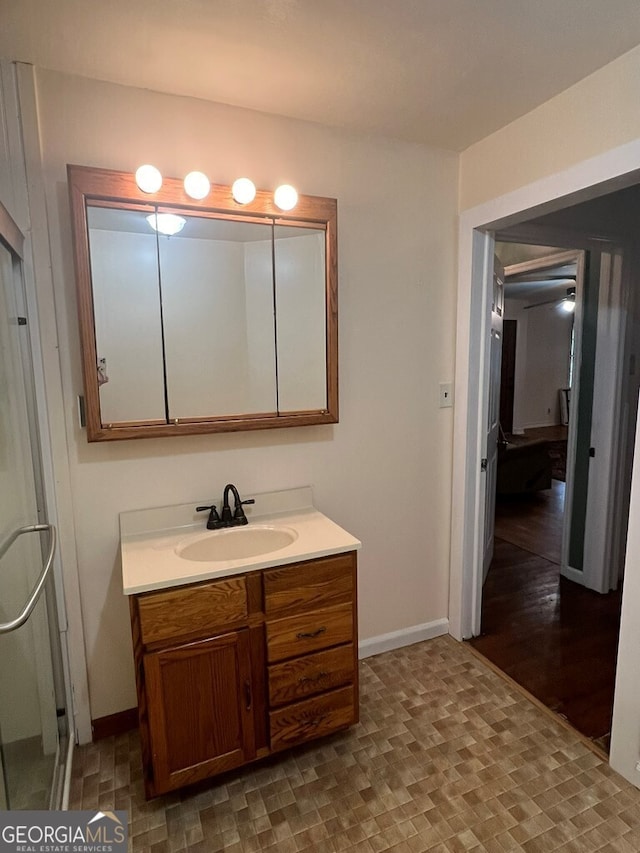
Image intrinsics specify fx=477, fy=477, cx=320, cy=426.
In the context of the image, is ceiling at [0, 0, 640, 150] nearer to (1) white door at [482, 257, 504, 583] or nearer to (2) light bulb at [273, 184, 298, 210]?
(2) light bulb at [273, 184, 298, 210]

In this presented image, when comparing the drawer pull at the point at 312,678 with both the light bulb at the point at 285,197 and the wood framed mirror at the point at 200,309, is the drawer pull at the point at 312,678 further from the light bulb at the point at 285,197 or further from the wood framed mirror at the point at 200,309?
the light bulb at the point at 285,197

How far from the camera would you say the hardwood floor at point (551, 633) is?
6.59ft

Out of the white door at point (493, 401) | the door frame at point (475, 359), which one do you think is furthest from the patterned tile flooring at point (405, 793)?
the white door at point (493, 401)

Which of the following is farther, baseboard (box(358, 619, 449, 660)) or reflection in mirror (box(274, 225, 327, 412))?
baseboard (box(358, 619, 449, 660))

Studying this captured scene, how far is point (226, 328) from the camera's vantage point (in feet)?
5.99

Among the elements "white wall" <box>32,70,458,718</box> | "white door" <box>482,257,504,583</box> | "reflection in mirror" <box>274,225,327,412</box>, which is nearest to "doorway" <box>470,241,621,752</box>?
"white door" <box>482,257,504,583</box>

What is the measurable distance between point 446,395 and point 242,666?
1462 mm

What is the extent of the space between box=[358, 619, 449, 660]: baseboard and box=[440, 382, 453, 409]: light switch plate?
1.12m

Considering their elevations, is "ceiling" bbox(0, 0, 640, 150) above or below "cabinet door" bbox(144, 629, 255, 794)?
above

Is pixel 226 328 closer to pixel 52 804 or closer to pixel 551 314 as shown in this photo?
pixel 52 804

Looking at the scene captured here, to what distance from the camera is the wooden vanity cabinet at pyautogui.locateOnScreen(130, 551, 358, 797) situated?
1.44 m

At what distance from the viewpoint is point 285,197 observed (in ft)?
5.79

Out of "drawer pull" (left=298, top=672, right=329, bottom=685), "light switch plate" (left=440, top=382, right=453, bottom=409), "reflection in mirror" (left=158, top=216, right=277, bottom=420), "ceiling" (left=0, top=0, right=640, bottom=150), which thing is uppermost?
"ceiling" (left=0, top=0, right=640, bottom=150)

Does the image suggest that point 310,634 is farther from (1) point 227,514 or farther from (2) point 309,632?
(1) point 227,514
